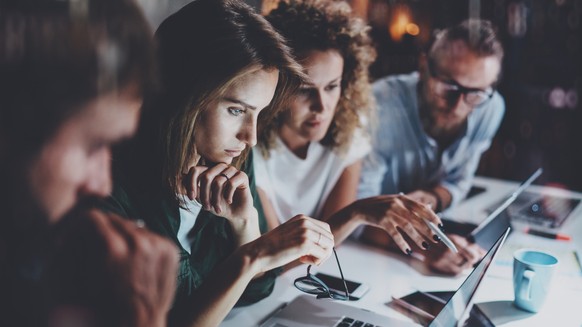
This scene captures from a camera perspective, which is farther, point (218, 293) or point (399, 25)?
point (399, 25)

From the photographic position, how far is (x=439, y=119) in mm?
2119

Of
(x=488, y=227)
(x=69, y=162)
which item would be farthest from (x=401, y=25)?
(x=69, y=162)

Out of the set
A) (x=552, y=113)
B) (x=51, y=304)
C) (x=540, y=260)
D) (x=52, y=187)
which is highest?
(x=52, y=187)

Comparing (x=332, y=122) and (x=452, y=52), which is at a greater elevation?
(x=452, y=52)

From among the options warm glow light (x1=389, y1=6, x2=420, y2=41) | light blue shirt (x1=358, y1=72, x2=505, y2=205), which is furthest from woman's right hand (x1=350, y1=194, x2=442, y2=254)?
warm glow light (x1=389, y1=6, x2=420, y2=41)

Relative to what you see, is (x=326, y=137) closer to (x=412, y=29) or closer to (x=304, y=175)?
(x=304, y=175)

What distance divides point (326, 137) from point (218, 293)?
36.6 inches

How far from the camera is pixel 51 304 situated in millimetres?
568

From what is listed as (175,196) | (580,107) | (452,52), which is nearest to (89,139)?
(175,196)

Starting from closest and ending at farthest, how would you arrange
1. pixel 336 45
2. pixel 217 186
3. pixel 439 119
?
pixel 217 186 < pixel 336 45 < pixel 439 119

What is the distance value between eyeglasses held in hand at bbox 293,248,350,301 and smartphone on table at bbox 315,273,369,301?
0.01m

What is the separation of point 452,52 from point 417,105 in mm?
273

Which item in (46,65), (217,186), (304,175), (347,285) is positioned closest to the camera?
(46,65)

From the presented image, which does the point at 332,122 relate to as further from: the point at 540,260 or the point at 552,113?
the point at 552,113
